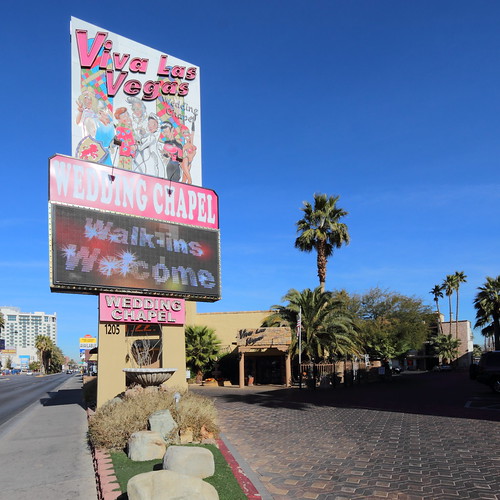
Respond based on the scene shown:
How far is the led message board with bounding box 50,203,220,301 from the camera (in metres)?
17.3

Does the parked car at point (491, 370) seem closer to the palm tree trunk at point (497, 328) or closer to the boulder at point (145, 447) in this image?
the boulder at point (145, 447)

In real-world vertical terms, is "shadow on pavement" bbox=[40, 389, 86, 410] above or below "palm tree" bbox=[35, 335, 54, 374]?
above

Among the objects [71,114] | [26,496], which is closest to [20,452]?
[26,496]

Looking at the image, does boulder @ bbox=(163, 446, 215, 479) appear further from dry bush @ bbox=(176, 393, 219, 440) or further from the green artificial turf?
dry bush @ bbox=(176, 393, 219, 440)

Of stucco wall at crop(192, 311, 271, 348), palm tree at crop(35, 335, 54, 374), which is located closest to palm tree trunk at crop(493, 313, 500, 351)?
stucco wall at crop(192, 311, 271, 348)

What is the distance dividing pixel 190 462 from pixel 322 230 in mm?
31250

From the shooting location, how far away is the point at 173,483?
19.3ft

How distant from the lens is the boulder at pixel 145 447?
9.12 meters

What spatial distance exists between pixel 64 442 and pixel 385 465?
820 centimetres

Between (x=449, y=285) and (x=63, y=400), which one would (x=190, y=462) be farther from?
(x=449, y=285)

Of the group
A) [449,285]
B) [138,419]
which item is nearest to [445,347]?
[449,285]

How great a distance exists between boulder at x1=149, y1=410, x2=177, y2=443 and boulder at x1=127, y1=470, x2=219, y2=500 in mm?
4453

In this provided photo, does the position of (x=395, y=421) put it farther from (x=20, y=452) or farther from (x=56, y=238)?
(x=56, y=238)

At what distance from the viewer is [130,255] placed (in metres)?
19.0
